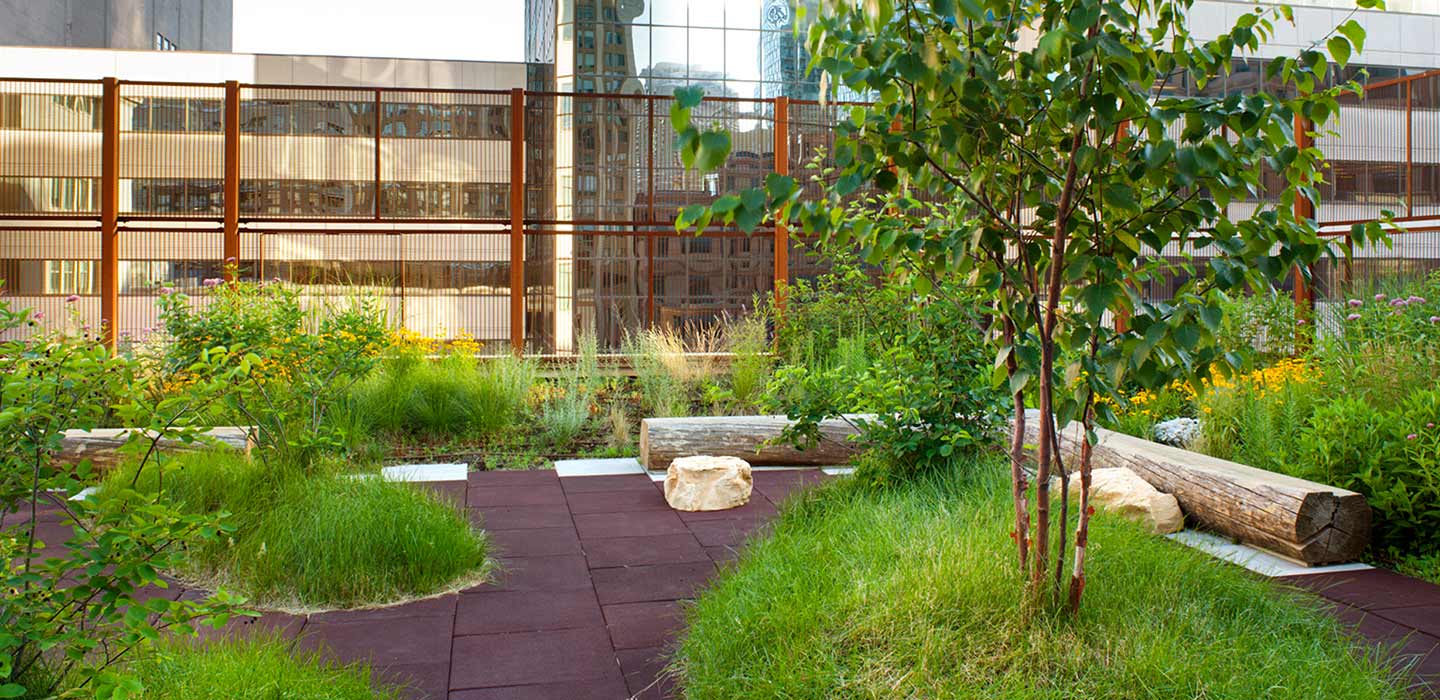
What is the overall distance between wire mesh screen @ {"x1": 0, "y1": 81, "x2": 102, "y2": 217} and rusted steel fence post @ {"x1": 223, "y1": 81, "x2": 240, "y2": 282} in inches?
105

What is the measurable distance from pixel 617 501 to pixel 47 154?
473 inches

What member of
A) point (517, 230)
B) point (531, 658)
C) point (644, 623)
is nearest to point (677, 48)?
point (517, 230)

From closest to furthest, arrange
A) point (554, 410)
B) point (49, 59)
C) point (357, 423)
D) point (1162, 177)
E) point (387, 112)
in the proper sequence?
point (1162, 177)
point (357, 423)
point (554, 410)
point (387, 112)
point (49, 59)

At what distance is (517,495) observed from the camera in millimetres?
6238

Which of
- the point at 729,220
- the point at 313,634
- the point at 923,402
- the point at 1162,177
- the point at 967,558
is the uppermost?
the point at 1162,177

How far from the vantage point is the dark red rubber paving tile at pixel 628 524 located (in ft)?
17.2

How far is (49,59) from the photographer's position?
23.2m

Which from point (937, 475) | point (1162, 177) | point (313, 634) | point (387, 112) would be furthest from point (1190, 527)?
point (387, 112)

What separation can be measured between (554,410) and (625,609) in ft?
16.6

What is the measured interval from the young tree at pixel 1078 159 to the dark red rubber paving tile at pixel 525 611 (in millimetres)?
2000

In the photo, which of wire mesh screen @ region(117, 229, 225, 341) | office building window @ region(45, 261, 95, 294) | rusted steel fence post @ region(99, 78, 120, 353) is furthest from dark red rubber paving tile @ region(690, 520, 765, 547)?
office building window @ region(45, 261, 95, 294)

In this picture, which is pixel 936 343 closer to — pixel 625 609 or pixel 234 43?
pixel 625 609

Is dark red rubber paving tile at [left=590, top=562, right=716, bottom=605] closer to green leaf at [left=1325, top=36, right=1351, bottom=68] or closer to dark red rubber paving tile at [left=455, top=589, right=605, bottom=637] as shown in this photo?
dark red rubber paving tile at [left=455, top=589, right=605, bottom=637]

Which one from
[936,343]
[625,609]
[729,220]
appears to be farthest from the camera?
[936,343]
